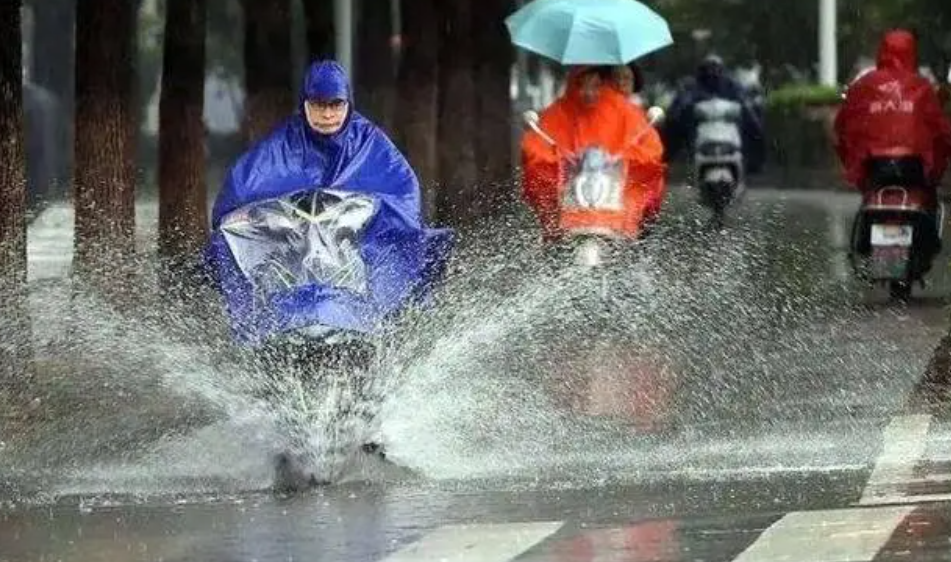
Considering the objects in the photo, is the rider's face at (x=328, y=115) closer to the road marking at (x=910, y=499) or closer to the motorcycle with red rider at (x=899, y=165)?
the road marking at (x=910, y=499)

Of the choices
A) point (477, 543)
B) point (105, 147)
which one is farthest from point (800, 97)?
point (477, 543)

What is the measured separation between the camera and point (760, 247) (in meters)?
20.8

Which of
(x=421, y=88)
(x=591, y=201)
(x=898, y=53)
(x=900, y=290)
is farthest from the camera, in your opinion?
(x=421, y=88)

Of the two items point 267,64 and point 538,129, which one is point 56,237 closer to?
point 267,64

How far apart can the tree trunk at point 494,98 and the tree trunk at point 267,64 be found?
229 cm

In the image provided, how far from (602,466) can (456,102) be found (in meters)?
9.76

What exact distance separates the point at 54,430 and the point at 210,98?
20.9m

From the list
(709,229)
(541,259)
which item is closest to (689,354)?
(541,259)

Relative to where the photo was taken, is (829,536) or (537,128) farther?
(537,128)

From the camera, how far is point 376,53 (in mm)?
26562

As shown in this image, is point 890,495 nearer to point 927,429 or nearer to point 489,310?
point 927,429

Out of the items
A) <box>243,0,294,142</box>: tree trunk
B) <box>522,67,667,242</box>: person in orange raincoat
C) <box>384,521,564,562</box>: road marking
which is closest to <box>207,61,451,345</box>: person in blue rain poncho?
<box>384,521,564,562</box>: road marking

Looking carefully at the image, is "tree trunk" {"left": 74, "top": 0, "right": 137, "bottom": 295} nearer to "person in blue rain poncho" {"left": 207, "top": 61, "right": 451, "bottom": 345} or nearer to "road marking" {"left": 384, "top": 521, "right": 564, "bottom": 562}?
"person in blue rain poncho" {"left": 207, "top": 61, "right": 451, "bottom": 345}

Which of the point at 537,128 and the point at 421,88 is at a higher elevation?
the point at 421,88
